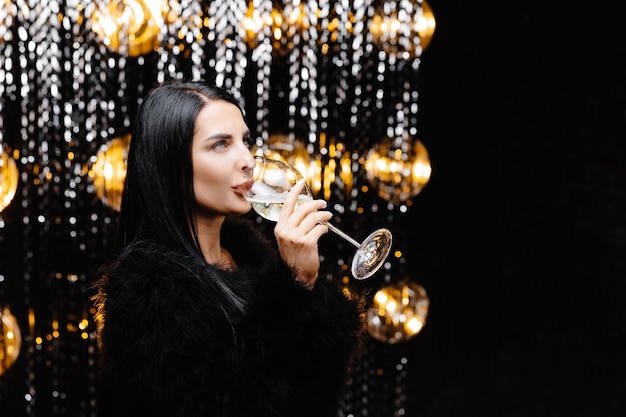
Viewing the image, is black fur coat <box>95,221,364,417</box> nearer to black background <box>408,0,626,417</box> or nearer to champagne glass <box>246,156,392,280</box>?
champagne glass <box>246,156,392,280</box>

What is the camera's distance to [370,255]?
125 centimetres

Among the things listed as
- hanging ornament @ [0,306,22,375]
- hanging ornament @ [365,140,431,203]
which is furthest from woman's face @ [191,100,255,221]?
hanging ornament @ [365,140,431,203]

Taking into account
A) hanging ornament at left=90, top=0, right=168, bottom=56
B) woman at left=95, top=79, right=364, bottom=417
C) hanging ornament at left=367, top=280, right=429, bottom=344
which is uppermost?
hanging ornament at left=90, top=0, right=168, bottom=56

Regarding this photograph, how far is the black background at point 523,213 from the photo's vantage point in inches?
106

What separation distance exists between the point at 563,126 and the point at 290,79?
1.00m

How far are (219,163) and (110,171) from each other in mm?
1100

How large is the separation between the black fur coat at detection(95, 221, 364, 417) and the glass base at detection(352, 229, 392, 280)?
64 millimetres

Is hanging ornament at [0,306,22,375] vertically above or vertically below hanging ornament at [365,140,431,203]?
below

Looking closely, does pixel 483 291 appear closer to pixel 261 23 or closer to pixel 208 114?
pixel 261 23

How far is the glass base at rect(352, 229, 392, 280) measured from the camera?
1223 mm

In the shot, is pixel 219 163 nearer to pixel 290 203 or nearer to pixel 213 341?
pixel 290 203

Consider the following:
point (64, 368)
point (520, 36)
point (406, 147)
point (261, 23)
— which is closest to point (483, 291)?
point (406, 147)

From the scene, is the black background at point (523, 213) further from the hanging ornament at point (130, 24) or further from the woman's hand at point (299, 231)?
the woman's hand at point (299, 231)

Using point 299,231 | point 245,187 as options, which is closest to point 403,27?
point 245,187
